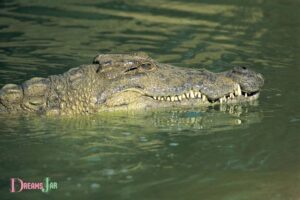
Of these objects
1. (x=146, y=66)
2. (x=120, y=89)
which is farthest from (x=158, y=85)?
(x=120, y=89)

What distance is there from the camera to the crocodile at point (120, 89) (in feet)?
30.3

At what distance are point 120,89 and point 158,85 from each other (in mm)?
588

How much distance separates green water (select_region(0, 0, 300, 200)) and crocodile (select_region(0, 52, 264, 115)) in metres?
0.19

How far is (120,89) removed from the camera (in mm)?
9234

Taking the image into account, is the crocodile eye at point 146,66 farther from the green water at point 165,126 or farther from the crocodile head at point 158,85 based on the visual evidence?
the green water at point 165,126

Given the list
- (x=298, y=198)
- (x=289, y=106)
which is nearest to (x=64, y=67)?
(x=289, y=106)

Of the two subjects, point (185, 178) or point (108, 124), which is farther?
point (108, 124)

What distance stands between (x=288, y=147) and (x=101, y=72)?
312 cm

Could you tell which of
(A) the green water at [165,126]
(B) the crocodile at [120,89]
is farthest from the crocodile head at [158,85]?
(A) the green water at [165,126]

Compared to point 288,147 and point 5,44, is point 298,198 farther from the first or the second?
point 5,44

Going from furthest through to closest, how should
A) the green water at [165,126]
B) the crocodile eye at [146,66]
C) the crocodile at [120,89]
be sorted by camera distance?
the crocodile eye at [146,66] < the crocodile at [120,89] < the green water at [165,126]

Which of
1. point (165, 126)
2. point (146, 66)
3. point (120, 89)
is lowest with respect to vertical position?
point (165, 126)

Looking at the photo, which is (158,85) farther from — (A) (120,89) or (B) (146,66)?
(A) (120,89)

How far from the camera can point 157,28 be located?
1484 centimetres
